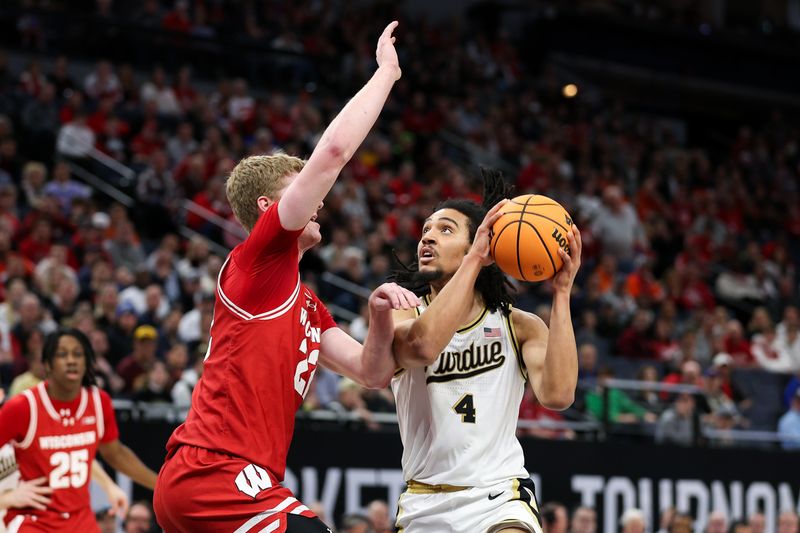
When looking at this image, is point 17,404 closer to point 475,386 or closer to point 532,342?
point 475,386

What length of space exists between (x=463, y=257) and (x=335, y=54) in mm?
17013

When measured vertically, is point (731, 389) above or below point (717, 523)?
above

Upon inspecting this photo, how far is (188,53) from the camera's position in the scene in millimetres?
20297

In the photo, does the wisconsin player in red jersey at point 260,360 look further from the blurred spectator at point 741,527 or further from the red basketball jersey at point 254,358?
the blurred spectator at point 741,527

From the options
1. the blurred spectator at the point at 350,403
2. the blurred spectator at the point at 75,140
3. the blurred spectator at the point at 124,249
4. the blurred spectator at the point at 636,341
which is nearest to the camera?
the blurred spectator at the point at 350,403

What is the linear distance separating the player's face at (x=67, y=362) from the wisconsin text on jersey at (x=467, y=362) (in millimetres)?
2604

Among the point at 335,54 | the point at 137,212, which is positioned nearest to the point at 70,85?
the point at 137,212

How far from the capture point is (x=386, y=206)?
18688 millimetres

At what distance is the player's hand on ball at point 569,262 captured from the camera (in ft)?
17.9

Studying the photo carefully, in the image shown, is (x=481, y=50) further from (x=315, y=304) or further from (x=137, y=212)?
(x=315, y=304)

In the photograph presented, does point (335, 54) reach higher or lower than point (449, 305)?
higher

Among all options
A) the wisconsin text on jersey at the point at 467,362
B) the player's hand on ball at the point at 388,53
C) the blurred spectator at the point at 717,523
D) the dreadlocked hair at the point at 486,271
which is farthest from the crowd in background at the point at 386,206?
the player's hand on ball at the point at 388,53

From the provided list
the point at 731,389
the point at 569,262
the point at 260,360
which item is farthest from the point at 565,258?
the point at 731,389

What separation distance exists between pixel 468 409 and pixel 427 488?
0.41 m
